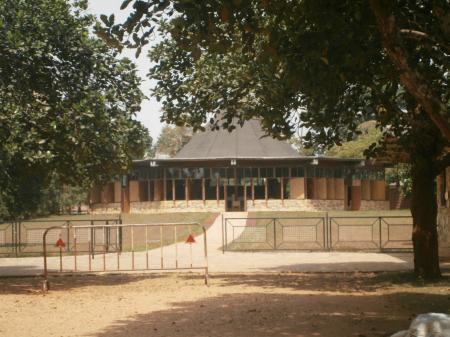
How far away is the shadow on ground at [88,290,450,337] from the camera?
9469 millimetres

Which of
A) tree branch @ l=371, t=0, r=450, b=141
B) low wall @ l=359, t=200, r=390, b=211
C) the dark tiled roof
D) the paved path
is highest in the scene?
the dark tiled roof

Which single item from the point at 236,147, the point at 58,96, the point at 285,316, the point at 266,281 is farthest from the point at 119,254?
the point at 236,147

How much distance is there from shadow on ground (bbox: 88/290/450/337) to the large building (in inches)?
1347

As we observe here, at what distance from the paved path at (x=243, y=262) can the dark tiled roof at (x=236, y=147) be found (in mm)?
22884

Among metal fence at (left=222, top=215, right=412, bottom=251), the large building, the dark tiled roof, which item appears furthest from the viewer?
the dark tiled roof

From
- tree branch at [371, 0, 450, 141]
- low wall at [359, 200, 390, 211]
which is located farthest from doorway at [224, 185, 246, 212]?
tree branch at [371, 0, 450, 141]

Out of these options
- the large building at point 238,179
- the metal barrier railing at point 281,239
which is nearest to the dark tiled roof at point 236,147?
the large building at point 238,179

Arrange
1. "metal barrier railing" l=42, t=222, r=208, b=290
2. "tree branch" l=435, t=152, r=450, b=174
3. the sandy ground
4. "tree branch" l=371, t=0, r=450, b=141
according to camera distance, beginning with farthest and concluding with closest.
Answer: "metal barrier railing" l=42, t=222, r=208, b=290 < "tree branch" l=435, t=152, r=450, b=174 < the sandy ground < "tree branch" l=371, t=0, r=450, b=141

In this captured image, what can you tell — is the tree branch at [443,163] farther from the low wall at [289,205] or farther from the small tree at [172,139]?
the small tree at [172,139]

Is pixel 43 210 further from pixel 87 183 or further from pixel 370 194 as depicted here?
pixel 87 183

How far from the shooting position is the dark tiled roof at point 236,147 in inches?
1897

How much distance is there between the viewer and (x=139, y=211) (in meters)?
49.5

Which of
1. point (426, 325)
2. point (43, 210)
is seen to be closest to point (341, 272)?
point (426, 325)

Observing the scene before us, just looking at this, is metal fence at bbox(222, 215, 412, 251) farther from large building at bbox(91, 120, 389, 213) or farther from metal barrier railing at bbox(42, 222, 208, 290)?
large building at bbox(91, 120, 389, 213)
